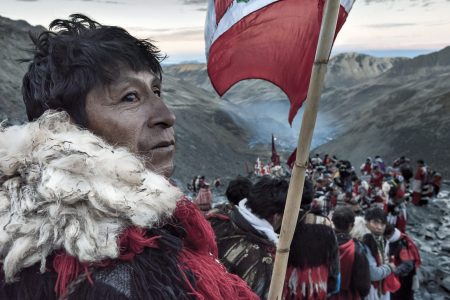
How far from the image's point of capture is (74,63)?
1199 millimetres

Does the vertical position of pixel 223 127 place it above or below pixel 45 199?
below

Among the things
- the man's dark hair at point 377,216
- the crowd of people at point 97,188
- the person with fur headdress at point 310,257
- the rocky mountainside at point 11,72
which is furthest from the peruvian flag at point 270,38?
the rocky mountainside at point 11,72

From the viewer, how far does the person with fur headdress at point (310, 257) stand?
296cm

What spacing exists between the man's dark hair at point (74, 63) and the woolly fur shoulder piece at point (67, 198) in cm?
18

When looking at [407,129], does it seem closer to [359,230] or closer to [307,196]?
[359,230]

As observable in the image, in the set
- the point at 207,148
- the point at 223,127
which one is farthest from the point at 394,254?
the point at 223,127

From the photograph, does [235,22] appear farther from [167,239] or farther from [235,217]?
[167,239]

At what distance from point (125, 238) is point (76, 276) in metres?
0.13

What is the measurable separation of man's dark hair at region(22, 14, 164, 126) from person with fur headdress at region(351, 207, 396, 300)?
3.45m

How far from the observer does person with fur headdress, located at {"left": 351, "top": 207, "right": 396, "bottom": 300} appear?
4.11 m

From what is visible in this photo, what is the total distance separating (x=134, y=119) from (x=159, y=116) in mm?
75

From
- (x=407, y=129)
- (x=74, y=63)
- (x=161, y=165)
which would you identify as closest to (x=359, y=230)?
(x=161, y=165)

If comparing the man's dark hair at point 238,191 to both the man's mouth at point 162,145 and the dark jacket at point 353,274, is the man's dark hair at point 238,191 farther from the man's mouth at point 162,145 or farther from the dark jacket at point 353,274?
the man's mouth at point 162,145

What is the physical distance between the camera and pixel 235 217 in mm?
2787
